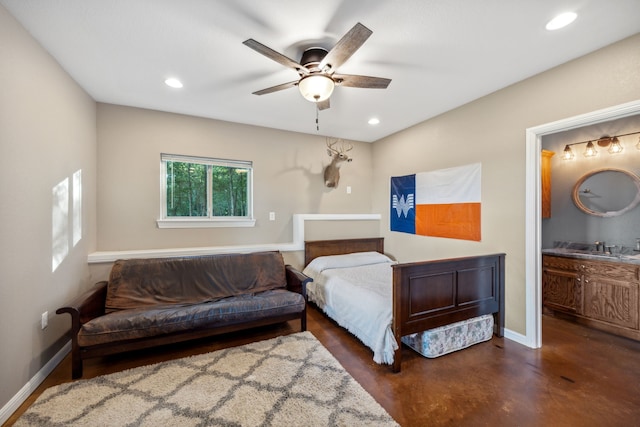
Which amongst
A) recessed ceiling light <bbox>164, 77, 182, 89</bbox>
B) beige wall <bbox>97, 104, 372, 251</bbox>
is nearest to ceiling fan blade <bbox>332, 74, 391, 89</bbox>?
recessed ceiling light <bbox>164, 77, 182, 89</bbox>

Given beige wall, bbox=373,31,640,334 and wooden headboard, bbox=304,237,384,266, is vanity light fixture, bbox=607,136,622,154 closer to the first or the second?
beige wall, bbox=373,31,640,334

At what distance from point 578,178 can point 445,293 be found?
2828 mm

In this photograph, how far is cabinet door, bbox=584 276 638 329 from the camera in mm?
2615

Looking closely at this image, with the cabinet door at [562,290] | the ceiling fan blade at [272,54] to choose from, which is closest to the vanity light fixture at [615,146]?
the cabinet door at [562,290]

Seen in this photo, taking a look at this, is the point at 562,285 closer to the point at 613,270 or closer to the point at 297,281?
the point at 613,270

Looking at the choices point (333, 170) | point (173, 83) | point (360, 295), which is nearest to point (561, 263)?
point (360, 295)

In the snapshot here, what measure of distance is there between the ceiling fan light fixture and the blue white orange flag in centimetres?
206

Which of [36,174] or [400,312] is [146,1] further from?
[400,312]

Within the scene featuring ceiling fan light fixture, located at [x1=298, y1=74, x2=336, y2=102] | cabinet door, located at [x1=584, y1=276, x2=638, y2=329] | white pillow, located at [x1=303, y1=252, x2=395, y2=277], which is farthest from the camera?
white pillow, located at [x1=303, y1=252, x2=395, y2=277]

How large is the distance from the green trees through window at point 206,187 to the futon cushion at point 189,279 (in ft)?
2.58

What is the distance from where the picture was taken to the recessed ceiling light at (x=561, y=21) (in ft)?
5.62

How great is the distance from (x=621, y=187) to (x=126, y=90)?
231 inches

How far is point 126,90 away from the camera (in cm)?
275

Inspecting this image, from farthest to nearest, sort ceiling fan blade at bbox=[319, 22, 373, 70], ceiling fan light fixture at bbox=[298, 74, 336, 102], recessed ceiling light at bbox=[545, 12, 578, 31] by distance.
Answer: ceiling fan light fixture at bbox=[298, 74, 336, 102]
recessed ceiling light at bbox=[545, 12, 578, 31]
ceiling fan blade at bbox=[319, 22, 373, 70]
